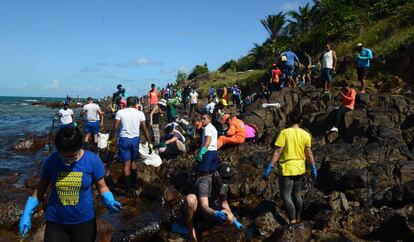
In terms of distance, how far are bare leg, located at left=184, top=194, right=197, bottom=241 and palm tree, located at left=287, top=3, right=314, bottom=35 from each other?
32.7m

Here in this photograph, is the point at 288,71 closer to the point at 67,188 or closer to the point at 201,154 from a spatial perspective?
the point at 201,154

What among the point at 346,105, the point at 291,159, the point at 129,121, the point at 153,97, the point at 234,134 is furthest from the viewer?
the point at 153,97

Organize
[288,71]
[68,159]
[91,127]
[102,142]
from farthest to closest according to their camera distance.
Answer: [288,71]
[102,142]
[91,127]
[68,159]

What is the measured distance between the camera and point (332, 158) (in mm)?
8969

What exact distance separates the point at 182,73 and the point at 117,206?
2364 inches

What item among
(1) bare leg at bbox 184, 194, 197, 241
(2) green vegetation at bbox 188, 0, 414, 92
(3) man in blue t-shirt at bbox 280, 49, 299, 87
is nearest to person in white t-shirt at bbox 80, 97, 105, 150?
(1) bare leg at bbox 184, 194, 197, 241

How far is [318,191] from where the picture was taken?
7.96m

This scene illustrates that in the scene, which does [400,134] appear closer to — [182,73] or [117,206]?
[117,206]

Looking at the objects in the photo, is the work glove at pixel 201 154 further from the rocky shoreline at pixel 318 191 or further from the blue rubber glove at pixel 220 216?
the rocky shoreline at pixel 318 191

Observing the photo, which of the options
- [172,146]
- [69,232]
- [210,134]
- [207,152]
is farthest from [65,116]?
[69,232]

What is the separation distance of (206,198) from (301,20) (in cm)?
3430

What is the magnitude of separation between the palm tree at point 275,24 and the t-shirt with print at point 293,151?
39.6 meters

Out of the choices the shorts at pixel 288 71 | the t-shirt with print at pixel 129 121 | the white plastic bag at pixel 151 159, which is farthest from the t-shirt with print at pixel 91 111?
the shorts at pixel 288 71

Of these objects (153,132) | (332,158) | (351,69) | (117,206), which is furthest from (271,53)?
(117,206)
